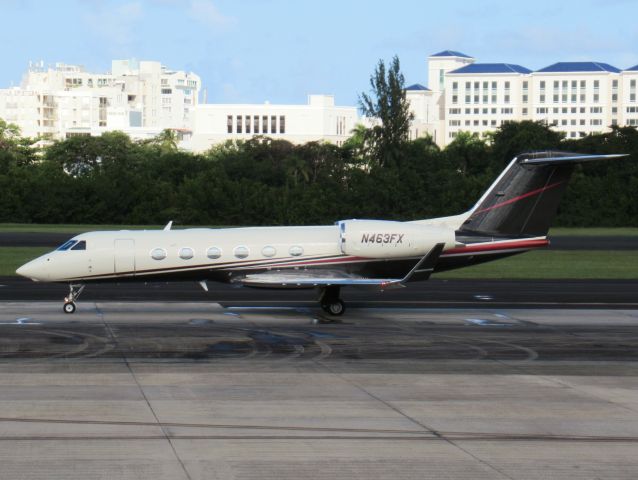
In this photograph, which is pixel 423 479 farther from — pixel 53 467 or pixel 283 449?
pixel 53 467

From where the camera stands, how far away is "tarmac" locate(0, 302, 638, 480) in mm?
14953

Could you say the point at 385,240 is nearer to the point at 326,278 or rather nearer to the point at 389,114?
the point at 326,278

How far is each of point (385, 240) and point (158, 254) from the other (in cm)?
657

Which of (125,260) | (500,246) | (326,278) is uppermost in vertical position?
(500,246)

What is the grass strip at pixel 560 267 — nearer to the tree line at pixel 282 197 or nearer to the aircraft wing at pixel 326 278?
the aircraft wing at pixel 326 278

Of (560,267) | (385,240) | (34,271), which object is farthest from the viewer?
(560,267)

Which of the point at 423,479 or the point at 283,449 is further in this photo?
the point at 283,449

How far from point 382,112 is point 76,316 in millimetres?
93902

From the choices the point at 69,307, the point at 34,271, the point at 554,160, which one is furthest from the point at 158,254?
the point at 554,160

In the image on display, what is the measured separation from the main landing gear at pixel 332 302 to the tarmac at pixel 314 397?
756 millimetres

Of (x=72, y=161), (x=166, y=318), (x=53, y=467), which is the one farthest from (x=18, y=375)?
(x=72, y=161)

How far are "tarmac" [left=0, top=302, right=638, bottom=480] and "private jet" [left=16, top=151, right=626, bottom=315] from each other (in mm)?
1205

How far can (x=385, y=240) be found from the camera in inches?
1252

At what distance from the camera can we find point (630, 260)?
58.1 m
